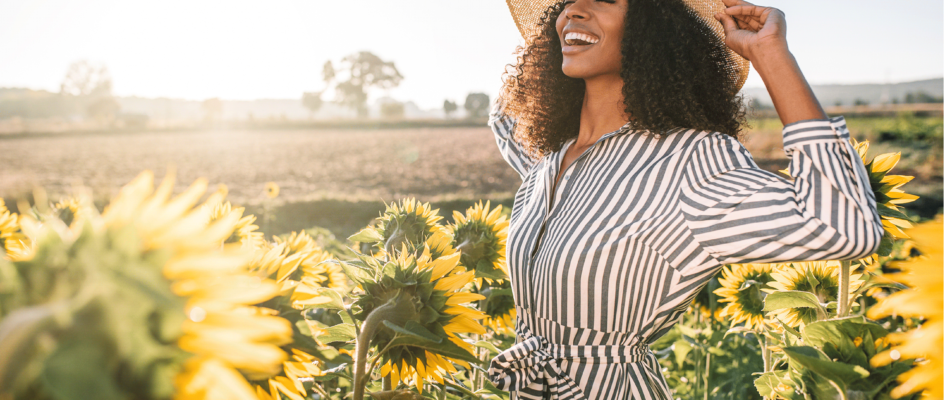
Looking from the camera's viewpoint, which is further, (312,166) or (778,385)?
(312,166)

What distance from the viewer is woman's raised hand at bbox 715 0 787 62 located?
1162mm

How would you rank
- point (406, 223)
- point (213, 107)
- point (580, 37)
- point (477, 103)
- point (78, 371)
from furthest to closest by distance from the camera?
point (213, 107)
point (477, 103)
point (580, 37)
point (406, 223)
point (78, 371)

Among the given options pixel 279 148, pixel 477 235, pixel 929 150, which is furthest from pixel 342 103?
pixel 477 235

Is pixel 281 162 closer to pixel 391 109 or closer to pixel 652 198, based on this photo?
pixel 652 198

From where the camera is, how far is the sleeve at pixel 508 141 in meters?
2.04

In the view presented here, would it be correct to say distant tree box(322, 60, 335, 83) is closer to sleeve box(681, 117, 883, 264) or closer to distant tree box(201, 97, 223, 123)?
distant tree box(201, 97, 223, 123)

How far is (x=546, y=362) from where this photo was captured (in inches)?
51.8

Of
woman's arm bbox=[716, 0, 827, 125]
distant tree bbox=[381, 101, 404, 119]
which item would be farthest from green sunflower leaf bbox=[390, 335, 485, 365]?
distant tree bbox=[381, 101, 404, 119]

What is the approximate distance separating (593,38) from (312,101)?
6203 centimetres

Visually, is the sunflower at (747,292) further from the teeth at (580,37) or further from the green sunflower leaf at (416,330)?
the green sunflower leaf at (416,330)

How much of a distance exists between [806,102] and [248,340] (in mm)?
1107

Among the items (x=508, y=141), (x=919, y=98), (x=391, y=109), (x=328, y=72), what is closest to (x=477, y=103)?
(x=391, y=109)

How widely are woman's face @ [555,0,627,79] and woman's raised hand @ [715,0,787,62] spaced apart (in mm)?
296

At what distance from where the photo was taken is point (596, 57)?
157 centimetres
